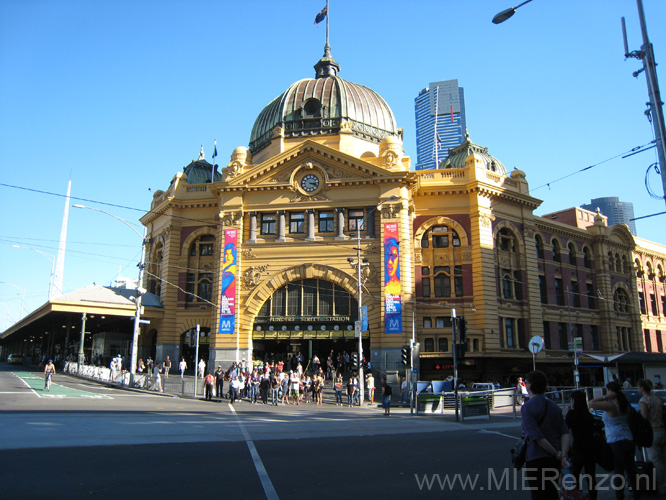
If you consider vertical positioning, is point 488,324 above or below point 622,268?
below

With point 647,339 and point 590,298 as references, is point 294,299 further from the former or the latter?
point 647,339

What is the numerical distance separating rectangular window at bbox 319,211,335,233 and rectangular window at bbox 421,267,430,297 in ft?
27.9

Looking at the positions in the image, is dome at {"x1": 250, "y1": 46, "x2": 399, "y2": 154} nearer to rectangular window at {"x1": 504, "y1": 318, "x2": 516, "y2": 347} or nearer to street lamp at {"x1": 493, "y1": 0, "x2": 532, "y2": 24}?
rectangular window at {"x1": 504, "y1": 318, "x2": 516, "y2": 347}

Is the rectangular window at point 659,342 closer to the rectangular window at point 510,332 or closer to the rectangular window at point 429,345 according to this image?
the rectangular window at point 510,332

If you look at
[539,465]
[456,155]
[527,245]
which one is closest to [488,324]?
[527,245]

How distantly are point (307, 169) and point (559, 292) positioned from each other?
2649 centimetres

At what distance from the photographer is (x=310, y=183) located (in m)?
42.8

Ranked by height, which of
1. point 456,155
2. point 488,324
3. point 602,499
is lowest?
point 602,499

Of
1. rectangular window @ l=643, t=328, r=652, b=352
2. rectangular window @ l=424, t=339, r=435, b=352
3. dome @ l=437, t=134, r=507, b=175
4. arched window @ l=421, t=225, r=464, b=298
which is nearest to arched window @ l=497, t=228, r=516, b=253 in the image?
arched window @ l=421, t=225, r=464, b=298

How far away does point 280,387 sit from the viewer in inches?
1209

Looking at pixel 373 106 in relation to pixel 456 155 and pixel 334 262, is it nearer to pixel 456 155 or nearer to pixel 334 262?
pixel 456 155

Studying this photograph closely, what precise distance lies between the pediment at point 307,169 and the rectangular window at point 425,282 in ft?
28.7

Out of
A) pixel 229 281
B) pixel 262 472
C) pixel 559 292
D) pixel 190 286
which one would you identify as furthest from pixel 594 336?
pixel 262 472

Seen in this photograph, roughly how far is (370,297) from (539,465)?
33.2 metres
